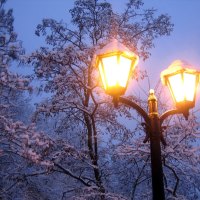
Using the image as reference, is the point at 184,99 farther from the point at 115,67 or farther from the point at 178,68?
the point at 115,67

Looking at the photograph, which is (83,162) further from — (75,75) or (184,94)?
(184,94)

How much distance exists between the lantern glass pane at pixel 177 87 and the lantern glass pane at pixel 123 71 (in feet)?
1.90

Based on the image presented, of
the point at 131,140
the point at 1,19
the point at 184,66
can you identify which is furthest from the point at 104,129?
the point at 1,19

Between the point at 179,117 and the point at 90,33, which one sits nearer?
the point at 179,117

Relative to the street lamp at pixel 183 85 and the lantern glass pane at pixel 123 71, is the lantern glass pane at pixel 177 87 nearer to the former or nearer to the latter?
the street lamp at pixel 183 85

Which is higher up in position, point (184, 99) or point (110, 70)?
point (110, 70)

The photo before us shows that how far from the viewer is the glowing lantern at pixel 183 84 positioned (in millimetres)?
3805

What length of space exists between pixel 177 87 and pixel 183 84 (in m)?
0.08

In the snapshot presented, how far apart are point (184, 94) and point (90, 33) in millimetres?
7729

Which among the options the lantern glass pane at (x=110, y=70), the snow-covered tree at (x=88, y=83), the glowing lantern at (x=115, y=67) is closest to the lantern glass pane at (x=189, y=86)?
the glowing lantern at (x=115, y=67)

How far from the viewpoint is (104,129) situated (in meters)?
10.9

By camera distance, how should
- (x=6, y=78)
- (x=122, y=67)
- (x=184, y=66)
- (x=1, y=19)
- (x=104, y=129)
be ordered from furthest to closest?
(x=1, y=19) → (x=104, y=129) → (x=6, y=78) → (x=184, y=66) → (x=122, y=67)

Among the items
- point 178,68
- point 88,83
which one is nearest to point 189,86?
point 178,68

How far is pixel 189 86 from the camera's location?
12.6 ft
